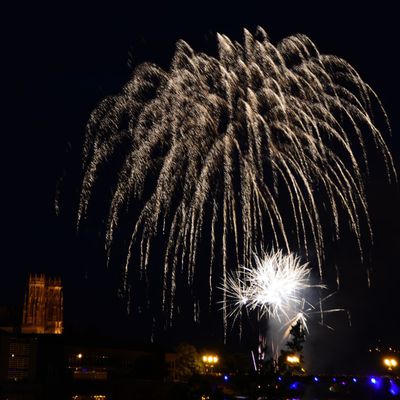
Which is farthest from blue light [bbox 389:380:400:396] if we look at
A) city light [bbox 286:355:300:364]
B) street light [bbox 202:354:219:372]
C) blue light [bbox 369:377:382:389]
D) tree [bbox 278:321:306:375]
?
street light [bbox 202:354:219:372]

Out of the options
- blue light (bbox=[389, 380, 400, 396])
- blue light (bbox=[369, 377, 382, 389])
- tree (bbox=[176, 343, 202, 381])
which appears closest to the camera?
blue light (bbox=[389, 380, 400, 396])

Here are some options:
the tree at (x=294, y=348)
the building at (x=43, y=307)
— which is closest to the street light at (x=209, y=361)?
the tree at (x=294, y=348)

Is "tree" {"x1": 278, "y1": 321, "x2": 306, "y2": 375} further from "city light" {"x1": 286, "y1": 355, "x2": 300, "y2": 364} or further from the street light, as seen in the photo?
the street light

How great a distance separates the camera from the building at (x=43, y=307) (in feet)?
249

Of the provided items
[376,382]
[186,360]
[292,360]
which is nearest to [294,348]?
[376,382]

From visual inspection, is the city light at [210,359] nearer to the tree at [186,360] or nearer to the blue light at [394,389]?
the tree at [186,360]

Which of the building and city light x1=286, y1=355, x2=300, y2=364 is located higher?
the building

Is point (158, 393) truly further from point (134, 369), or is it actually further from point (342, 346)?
point (342, 346)

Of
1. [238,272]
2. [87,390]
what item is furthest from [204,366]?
[238,272]

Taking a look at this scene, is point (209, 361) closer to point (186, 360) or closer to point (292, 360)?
point (186, 360)

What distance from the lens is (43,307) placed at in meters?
77.3

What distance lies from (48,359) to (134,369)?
18.8 ft

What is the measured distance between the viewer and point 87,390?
125ft

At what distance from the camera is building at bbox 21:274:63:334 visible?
7594 centimetres
